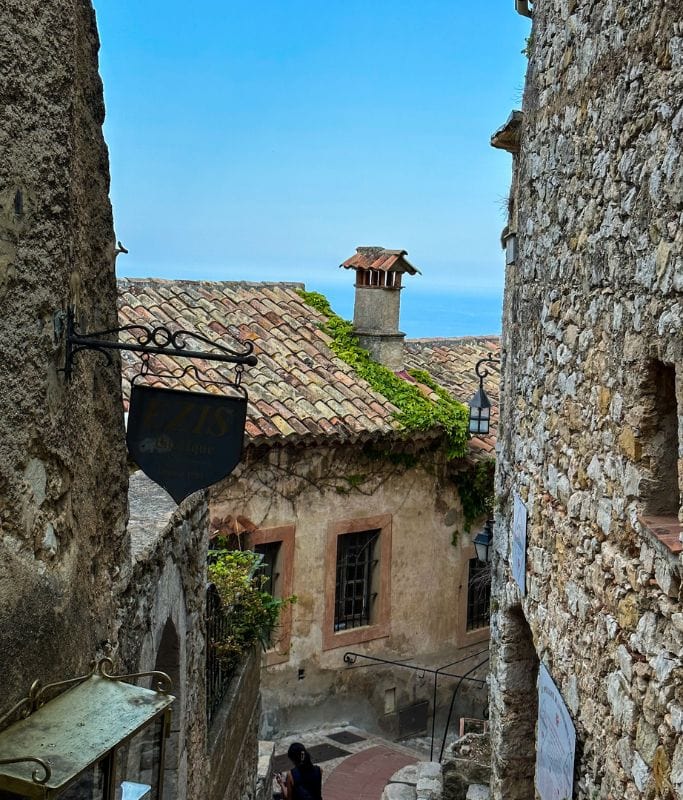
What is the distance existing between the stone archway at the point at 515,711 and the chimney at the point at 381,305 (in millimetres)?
6902

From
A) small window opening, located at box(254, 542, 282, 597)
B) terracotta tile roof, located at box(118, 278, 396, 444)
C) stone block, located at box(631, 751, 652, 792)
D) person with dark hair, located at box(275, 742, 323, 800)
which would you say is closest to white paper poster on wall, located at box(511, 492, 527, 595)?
stone block, located at box(631, 751, 652, 792)

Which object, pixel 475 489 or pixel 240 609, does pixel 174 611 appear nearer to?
pixel 240 609

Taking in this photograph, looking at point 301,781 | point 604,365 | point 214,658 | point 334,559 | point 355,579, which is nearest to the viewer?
point 604,365

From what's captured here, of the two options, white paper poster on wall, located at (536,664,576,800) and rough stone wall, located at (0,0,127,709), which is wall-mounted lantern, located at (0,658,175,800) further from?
white paper poster on wall, located at (536,664,576,800)

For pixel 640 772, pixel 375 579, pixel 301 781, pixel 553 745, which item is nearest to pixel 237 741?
pixel 301 781

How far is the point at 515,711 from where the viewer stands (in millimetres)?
6383

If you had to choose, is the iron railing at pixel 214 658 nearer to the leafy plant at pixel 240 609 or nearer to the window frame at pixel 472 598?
the leafy plant at pixel 240 609

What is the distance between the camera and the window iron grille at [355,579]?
12078 mm

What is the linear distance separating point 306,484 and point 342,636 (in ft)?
6.79

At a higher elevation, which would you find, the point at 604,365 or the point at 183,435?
the point at 604,365

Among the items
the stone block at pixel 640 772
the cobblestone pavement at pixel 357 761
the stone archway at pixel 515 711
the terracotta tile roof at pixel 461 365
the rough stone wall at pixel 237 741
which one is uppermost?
the terracotta tile roof at pixel 461 365

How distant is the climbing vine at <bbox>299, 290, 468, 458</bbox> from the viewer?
11984 millimetres

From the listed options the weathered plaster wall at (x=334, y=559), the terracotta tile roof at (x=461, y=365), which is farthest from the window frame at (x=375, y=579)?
the terracotta tile roof at (x=461, y=365)

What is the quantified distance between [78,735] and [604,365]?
7.99 feet
